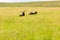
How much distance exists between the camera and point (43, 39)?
826 centimetres

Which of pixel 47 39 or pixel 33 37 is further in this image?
pixel 33 37

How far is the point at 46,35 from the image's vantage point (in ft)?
29.3

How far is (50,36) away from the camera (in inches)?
340

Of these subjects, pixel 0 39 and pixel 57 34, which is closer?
pixel 0 39

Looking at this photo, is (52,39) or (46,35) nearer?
(52,39)

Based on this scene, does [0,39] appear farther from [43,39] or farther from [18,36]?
[43,39]

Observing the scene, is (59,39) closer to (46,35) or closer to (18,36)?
(46,35)

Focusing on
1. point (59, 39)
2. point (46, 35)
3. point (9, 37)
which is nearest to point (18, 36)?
point (9, 37)

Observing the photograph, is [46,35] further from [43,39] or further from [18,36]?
[18,36]

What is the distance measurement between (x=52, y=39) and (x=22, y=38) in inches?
50.8

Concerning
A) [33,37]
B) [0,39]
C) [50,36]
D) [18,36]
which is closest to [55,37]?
[50,36]

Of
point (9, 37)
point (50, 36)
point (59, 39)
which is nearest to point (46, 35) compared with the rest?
point (50, 36)

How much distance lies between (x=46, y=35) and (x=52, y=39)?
0.79 meters

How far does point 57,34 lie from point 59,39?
93 cm
